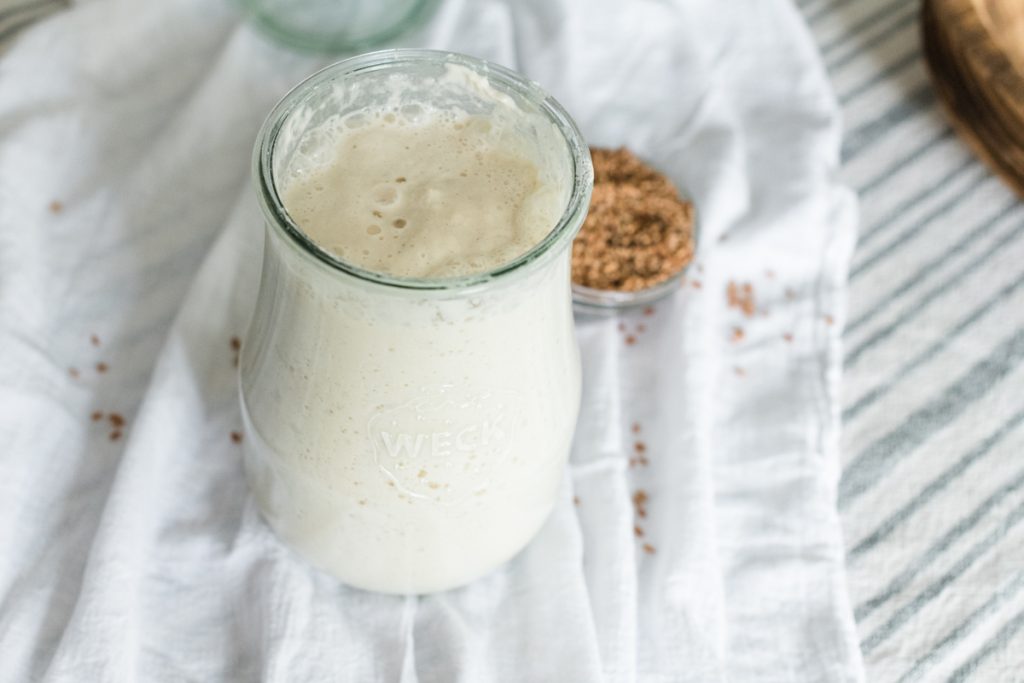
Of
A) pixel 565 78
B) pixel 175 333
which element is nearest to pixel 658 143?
pixel 565 78

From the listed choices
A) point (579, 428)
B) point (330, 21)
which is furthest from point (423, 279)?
point (330, 21)

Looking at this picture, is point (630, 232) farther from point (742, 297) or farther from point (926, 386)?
point (926, 386)

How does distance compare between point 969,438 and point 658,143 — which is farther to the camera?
point 658,143

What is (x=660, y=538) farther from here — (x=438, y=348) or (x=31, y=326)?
(x=31, y=326)

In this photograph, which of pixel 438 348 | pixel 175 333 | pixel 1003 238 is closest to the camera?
pixel 438 348

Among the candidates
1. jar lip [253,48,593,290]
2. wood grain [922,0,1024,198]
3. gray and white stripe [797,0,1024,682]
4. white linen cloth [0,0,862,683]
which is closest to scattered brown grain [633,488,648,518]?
white linen cloth [0,0,862,683]
